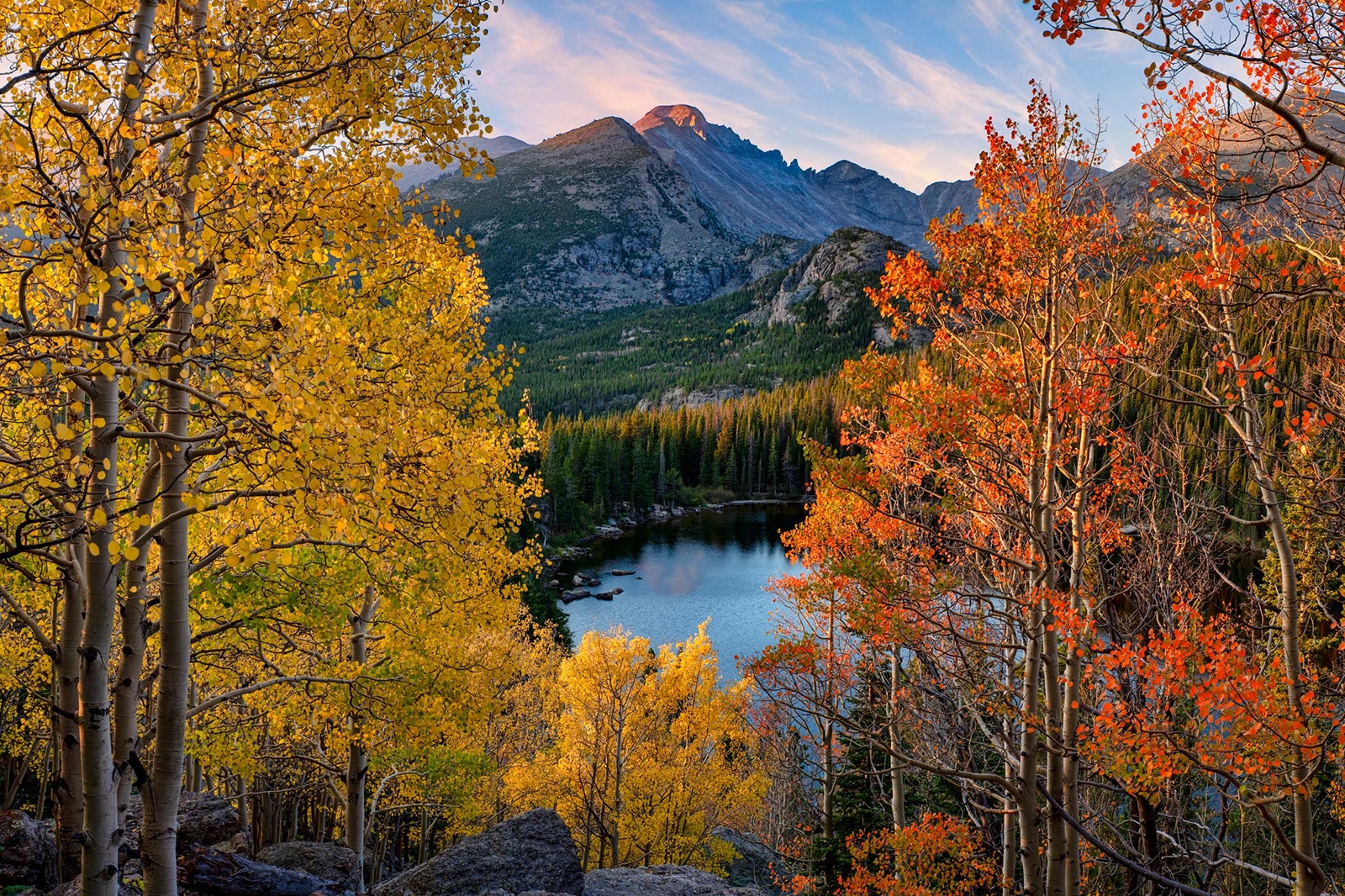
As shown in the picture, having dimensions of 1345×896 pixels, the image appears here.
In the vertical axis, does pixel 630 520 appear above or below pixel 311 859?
below

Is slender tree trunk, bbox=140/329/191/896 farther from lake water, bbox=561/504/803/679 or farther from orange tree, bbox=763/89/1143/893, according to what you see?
lake water, bbox=561/504/803/679

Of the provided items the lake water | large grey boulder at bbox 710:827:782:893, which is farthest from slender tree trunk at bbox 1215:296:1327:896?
the lake water

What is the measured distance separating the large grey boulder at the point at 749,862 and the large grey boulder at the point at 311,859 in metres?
15.0

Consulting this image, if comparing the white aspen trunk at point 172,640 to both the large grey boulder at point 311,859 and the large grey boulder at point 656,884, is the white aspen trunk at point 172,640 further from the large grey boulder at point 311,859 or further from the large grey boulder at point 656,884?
the large grey boulder at point 656,884

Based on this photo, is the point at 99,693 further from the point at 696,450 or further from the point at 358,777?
the point at 696,450

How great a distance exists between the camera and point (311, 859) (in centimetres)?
1229

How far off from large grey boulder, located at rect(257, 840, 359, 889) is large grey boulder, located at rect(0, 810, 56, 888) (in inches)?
116

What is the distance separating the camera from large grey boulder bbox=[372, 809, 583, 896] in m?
10.2

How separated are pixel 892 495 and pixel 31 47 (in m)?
13.0

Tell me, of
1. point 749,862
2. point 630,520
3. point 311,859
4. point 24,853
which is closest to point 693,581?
point 630,520

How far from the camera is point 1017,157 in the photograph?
24.8 feet

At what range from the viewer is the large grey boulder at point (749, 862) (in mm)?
24438

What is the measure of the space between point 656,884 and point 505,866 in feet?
9.96

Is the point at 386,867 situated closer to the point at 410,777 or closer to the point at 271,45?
the point at 410,777
